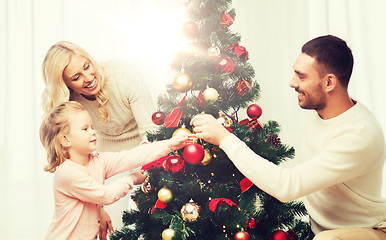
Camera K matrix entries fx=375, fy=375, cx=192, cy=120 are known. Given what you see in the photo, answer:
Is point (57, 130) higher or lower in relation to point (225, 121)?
lower

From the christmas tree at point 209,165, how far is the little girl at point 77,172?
0.28ft

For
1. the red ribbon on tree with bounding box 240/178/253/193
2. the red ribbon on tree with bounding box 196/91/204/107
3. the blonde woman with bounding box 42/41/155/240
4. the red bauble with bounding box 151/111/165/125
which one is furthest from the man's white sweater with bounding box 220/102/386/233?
the blonde woman with bounding box 42/41/155/240

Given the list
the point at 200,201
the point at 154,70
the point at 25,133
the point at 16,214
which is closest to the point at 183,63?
the point at 200,201

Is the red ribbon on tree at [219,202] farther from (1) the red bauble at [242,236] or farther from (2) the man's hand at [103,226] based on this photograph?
(2) the man's hand at [103,226]

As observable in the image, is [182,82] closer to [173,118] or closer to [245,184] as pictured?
[173,118]

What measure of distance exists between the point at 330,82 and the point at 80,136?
0.94 meters

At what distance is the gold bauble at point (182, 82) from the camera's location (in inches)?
53.8

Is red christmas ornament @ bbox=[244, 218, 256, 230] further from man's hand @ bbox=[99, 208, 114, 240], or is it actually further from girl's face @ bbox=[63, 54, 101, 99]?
girl's face @ bbox=[63, 54, 101, 99]

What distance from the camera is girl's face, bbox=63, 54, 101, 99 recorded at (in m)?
1.65

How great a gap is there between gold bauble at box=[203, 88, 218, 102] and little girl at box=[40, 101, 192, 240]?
0.21m

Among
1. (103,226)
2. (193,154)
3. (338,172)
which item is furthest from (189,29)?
(103,226)

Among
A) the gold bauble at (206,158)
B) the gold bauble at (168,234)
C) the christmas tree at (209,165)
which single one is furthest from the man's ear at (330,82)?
the gold bauble at (168,234)

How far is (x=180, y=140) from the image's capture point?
4.39 ft

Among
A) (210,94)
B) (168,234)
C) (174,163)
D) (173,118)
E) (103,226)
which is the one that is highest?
(210,94)
